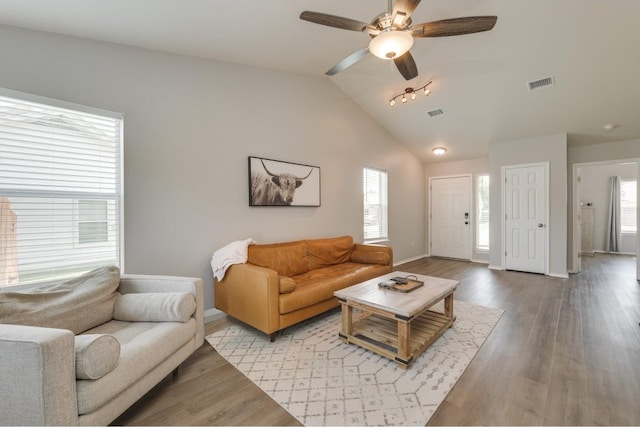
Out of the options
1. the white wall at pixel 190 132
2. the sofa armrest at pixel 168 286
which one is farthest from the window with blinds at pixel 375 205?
the sofa armrest at pixel 168 286

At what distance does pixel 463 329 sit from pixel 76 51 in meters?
4.38

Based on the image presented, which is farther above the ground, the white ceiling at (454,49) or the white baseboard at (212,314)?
the white ceiling at (454,49)

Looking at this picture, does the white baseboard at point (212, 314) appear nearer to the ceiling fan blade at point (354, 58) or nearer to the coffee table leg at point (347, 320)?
the coffee table leg at point (347, 320)

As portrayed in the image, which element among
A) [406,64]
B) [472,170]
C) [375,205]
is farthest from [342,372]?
[472,170]

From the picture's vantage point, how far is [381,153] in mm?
5352

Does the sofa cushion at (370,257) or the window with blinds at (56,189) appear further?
the sofa cushion at (370,257)

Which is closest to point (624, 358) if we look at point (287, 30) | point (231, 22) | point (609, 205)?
point (287, 30)

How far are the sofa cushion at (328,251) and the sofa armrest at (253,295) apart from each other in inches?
42.2

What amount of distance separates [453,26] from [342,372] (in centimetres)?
270

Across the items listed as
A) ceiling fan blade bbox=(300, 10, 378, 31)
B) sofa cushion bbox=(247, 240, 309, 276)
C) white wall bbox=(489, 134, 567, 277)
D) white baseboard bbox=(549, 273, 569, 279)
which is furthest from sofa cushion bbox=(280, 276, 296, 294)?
white baseboard bbox=(549, 273, 569, 279)

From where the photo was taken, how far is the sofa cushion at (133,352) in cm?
125

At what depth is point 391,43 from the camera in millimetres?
1909

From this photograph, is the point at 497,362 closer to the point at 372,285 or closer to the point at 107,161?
the point at 372,285

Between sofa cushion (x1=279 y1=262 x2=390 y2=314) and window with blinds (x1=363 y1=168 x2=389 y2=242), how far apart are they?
158 centimetres
